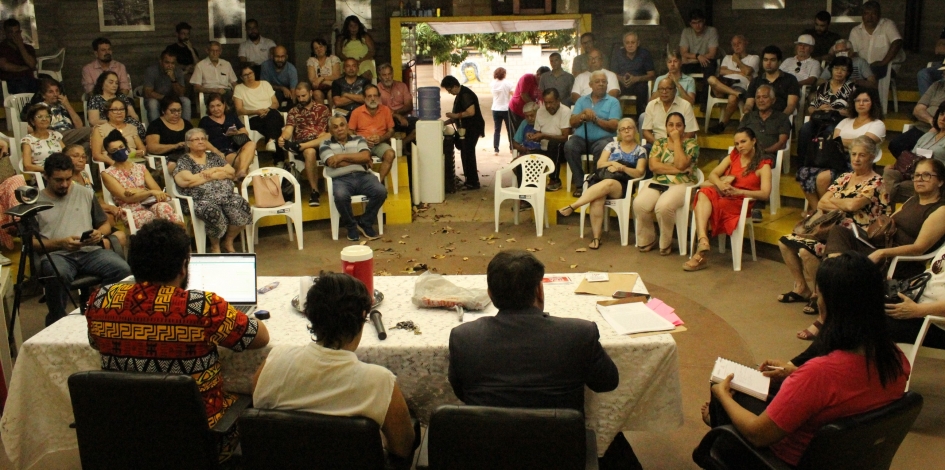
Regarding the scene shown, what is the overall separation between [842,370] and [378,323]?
150 cm

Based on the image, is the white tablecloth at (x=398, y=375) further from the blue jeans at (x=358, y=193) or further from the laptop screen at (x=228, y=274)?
the blue jeans at (x=358, y=193)

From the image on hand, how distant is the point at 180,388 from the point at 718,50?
8.40 meters

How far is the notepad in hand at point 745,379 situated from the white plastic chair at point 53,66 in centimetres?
911

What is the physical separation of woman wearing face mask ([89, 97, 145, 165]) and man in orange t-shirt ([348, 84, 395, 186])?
6.20ft

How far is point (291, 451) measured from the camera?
2.25 m

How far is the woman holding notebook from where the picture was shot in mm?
Answer: 2396

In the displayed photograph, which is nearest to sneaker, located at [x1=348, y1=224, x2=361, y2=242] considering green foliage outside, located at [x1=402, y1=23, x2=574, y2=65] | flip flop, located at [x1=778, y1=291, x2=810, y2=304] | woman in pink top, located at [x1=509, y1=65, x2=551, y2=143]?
woman in pink top, located at [x1=509, y1=65, x2=551, y2=143]

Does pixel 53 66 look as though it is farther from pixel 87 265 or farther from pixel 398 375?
pixel 398 375

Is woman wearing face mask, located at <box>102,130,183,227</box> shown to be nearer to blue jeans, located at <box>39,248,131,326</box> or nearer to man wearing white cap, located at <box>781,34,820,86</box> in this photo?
blue jeans, located at <box>39,248,131,326</box>

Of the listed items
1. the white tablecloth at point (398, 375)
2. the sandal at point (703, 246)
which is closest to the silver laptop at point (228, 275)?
the white tablecloth at point (398, 375)

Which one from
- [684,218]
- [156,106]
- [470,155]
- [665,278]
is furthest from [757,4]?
[156,106]

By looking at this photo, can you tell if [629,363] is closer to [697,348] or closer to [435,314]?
[435,314]

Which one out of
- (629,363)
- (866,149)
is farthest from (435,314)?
(866,149)

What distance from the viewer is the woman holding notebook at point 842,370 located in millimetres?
2396
